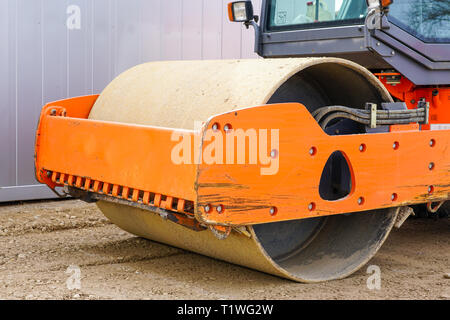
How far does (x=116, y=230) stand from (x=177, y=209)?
6.01 feet

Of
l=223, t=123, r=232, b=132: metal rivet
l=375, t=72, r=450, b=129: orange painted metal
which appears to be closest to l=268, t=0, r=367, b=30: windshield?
l=375, t=72, r=450, b=129: orange painted metal

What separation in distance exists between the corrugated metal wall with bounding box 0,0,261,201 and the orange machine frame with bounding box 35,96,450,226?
1.92 meters

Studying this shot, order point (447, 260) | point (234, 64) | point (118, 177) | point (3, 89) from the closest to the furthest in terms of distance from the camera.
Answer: point (118, 177) < point (234, 64) < point (447, 260) < point (3, 89)

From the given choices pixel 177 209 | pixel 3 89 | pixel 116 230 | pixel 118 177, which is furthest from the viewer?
pixel 3 89

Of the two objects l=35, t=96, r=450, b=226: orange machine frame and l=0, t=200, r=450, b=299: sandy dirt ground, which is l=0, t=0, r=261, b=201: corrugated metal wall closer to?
l=0, t=200, r=450, b=299: sandy dirt ground

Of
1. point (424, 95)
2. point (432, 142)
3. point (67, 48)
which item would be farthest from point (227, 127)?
point (67, 48)

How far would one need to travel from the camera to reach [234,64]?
3.59 m

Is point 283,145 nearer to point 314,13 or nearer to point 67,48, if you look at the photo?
point 314,13

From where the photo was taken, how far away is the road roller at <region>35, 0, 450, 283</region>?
9.74ft

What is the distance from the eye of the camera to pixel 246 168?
9.64ft

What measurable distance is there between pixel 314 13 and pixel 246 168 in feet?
6.52

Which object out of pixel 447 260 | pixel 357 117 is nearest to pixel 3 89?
pixel 357 117

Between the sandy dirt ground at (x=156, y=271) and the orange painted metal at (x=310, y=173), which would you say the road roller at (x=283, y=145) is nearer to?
the orange painted metal at (x=310, y=173)
